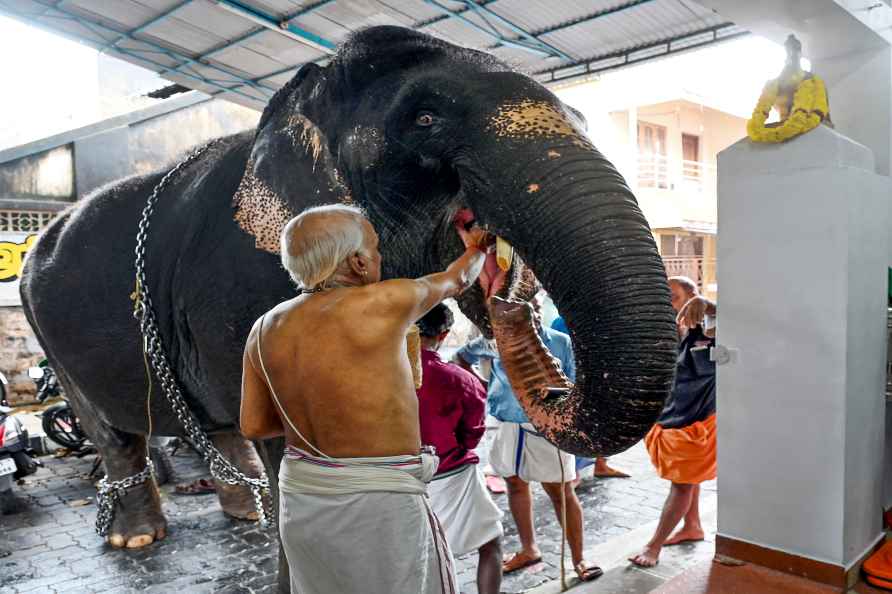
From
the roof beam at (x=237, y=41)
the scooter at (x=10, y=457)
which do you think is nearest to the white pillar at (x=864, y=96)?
A: the roof beam at (x=237, y=41)

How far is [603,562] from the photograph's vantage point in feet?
15.3

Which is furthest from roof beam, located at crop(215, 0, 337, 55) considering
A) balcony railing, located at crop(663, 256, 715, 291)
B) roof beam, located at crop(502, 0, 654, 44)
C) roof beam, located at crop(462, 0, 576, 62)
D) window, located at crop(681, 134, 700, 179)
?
window, located at crop(681, 134, 700, 179)

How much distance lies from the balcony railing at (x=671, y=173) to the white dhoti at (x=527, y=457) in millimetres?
14466

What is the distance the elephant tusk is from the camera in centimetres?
224

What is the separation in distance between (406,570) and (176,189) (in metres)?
1.92

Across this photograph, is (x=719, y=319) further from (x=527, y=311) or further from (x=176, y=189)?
(x=176, y=189)

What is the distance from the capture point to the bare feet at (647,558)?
14.8ft

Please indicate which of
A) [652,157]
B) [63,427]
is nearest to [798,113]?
Result: [63,427]

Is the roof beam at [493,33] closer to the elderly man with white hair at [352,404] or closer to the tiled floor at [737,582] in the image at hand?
the elderly man with white hair at [352,404]

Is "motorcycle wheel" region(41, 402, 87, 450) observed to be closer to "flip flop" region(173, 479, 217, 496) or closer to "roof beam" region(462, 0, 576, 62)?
"flip flop" region(173, 479, 217, 496)

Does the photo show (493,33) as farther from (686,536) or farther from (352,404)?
(352,404)

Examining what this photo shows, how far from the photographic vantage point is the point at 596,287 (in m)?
1.87

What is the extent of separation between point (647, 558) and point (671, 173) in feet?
52.0

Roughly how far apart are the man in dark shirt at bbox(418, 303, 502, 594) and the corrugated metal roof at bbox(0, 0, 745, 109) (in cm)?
242
